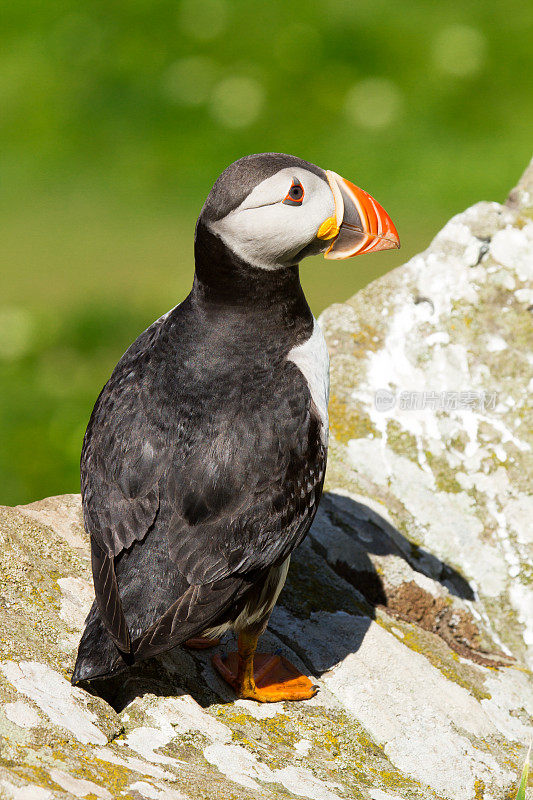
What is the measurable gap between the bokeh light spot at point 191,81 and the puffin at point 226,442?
321 inches

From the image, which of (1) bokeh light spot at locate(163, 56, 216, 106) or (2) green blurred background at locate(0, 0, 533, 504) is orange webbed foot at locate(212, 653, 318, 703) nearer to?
(2) green blurred background at locate(0, 0, 533, 504)

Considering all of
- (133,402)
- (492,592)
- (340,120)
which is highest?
(340,120)

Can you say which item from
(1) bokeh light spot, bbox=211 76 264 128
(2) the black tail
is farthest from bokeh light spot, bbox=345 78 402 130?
(2) the black tail

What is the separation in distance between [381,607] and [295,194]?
2.17m

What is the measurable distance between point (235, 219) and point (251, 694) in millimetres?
1923

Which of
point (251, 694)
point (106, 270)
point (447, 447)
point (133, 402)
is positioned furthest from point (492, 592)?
point (106, 270)

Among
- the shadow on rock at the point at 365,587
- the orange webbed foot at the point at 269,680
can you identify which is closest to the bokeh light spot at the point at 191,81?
the shadow on rock at the point at 365,587

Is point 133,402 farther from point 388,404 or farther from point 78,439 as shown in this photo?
point 78,439

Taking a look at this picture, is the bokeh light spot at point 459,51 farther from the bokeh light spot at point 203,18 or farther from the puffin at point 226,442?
the puffin at point 226,442

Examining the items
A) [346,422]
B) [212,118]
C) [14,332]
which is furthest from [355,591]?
[212,118]

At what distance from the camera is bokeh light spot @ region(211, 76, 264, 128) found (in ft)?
37.3

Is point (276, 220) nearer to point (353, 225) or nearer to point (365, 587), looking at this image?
point (353, 225)

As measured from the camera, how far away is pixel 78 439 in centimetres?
842

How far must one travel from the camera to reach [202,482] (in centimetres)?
383
